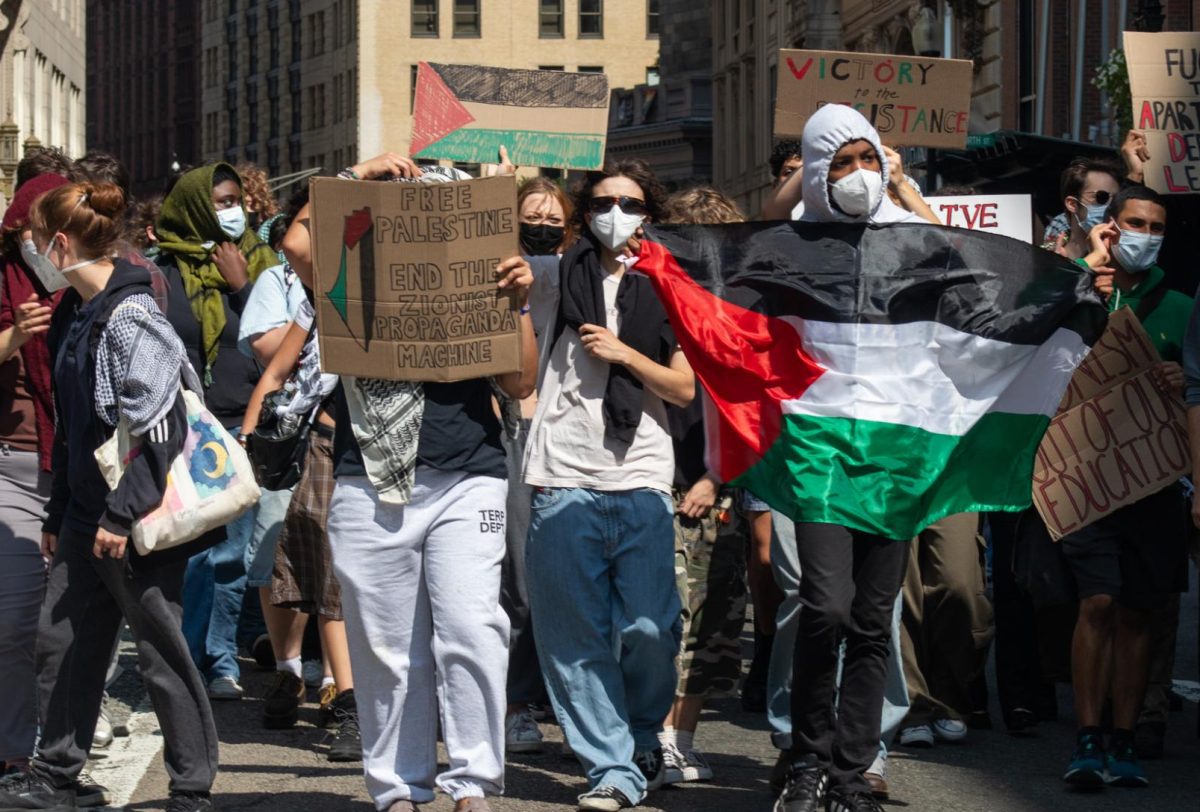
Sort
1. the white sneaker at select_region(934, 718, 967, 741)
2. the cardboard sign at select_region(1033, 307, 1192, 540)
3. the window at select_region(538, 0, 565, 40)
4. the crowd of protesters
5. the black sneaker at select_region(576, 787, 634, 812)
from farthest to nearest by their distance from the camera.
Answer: the window at select_region(538, 0, 565, 40) → the white sneaker at select_region(934, 718, 967, 741) → the cardboard sign at select_region(1033, 307, 1192, 540) → the black sneaker at select_region(576, 787, 634, 812) → the crowd of protesters

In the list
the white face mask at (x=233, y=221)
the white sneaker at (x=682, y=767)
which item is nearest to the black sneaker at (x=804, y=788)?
the white sneaker at (x=682, y=767)

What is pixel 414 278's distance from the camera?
695 centimetres

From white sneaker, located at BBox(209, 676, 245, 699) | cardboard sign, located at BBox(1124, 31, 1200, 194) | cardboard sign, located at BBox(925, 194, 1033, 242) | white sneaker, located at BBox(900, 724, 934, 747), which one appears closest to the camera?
white sneaker, located at BBox(900, 724, 934, 747)

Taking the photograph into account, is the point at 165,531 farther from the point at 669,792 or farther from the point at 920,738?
the point at 920,738

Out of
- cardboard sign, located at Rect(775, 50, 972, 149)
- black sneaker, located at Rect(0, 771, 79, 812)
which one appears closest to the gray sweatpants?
black sneaker, located at Rect(0, 771, 79, 812)

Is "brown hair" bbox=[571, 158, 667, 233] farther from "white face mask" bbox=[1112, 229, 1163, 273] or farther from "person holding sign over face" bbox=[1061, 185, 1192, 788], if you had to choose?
"white face mask" bbox=[1112, 229, 1163, 273]

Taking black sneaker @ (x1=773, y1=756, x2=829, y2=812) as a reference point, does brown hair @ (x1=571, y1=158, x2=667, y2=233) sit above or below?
above

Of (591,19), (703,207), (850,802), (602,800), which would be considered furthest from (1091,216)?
(591,19)

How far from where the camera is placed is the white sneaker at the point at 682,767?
7887mm

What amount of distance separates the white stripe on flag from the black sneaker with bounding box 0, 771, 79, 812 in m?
2.50

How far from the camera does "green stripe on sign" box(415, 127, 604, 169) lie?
28.0ft

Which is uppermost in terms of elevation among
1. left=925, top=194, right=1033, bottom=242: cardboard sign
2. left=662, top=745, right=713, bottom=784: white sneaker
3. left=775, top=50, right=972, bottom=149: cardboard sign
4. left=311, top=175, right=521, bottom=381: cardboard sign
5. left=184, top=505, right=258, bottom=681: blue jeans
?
left=775, top=50, right=972, bottom=149: cardboard sign

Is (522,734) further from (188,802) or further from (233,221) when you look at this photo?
(233,221)

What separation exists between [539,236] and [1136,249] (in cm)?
219
